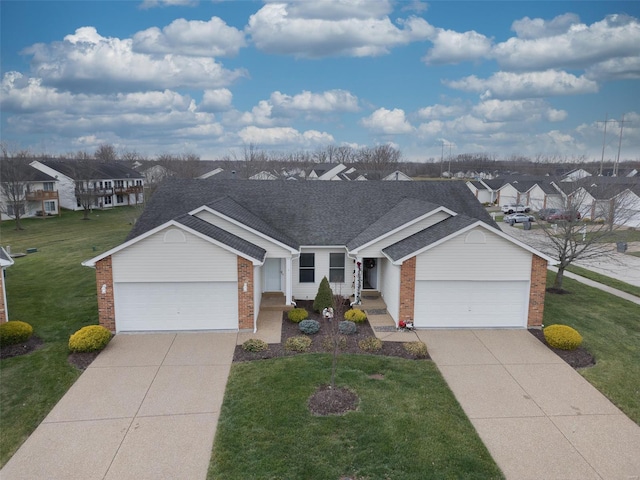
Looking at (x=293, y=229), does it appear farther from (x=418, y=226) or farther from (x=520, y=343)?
(x=520, y=343)

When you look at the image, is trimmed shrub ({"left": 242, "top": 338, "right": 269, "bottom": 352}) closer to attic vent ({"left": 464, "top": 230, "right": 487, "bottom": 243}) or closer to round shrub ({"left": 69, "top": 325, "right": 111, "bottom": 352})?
round shrub ({"left": 69, "top": 325, "right": 111, "bottom": 352})

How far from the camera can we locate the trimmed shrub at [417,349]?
1397 centimetres

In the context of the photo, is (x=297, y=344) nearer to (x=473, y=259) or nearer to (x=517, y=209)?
(x=473, y=259)

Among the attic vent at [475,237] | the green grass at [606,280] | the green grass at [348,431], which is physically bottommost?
the green grass at [606,280]

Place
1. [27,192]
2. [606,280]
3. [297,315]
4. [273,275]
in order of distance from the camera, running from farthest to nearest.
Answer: [27,192]
[606,280]
[273,275]
[297,315]

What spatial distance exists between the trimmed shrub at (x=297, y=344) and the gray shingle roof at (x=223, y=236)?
331 cm

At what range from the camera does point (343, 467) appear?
8742 millimetres

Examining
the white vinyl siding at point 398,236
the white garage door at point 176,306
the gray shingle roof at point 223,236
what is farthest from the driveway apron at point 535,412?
the white garage door at point 176,306

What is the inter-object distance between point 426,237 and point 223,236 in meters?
7.76

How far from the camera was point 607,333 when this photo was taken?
16.4m

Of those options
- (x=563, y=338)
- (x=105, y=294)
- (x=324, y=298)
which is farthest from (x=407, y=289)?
(x=105, y=294)

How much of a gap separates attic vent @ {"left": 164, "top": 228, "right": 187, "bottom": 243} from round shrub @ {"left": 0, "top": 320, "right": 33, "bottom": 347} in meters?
5.50

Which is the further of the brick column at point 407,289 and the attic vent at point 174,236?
the brick column at point 407,289

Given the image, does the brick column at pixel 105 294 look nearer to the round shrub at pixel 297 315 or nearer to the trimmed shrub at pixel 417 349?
the round shrub at pixel 297 315
